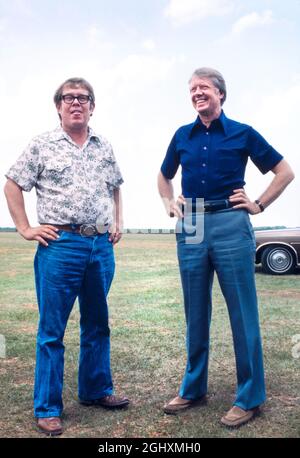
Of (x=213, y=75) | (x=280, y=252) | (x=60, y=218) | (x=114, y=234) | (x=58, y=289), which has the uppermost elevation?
(x=213, y=75)

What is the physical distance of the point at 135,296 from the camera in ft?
29.3

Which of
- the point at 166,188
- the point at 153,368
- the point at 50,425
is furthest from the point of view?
the point at 153,368

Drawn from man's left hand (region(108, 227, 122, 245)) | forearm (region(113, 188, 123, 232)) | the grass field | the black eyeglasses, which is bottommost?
the grass field

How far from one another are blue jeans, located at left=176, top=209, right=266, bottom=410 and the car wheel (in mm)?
8339

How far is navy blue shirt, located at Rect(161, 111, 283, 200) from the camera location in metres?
3.56

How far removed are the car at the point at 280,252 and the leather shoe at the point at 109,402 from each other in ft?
27.5

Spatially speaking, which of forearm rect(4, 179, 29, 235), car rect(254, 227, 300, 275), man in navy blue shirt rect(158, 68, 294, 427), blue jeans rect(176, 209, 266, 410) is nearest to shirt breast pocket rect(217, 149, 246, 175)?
man in navy blue shirt rect(158, 68, 294, 427)

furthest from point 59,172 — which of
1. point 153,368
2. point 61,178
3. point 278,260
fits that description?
point 278,260

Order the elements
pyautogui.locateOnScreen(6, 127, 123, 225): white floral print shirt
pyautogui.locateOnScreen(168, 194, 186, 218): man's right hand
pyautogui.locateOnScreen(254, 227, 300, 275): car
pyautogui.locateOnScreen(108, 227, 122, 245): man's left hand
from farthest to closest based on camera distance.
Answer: pyautogui.locateOnScreen(254, 227, 300, 275): car < pyautogui.locateOnScreen(108, 227, 122, 245): man's left hand < pyautogui.locateOnScreen(168, 194, 186, 218): man's right hand < pyautogui.locateOnScreen(6, 127, 123, 225): white floral print shirt

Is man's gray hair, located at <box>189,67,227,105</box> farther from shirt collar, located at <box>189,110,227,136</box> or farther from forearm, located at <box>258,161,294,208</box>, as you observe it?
forearm, located at <box>258,161,294,208</box>

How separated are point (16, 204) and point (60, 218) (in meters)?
0.31

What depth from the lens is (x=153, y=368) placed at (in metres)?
4.89

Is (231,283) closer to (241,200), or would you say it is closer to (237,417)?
(241,200)

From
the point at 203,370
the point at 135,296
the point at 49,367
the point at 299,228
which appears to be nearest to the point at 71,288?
the point at 49,367
